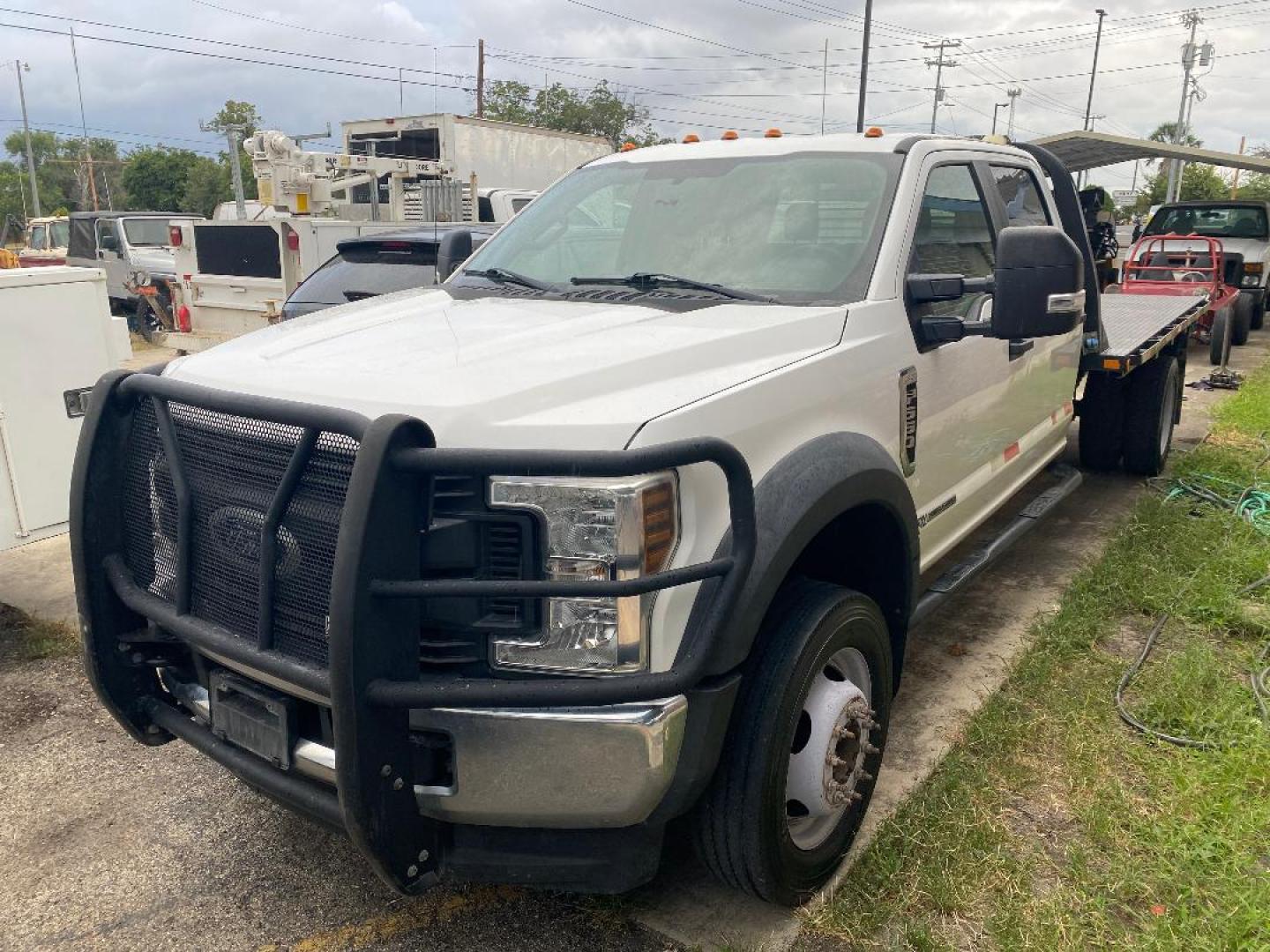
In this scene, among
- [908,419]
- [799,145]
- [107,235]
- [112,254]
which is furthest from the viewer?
Result: [107,235]

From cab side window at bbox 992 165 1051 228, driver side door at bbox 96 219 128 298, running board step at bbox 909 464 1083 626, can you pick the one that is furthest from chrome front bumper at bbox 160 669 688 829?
driver side door at bbox 96 219 128 298

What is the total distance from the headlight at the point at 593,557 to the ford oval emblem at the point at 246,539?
506 mm

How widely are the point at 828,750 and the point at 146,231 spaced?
1867cm

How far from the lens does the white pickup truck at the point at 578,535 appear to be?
2.10m

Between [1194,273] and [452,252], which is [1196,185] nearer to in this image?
[1194,273]

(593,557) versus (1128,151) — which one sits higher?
(1128,151)

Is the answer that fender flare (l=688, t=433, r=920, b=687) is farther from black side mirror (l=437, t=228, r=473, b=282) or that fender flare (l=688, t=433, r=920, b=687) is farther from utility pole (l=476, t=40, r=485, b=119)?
utility pole (l=476, t=40, r=485, b=119)

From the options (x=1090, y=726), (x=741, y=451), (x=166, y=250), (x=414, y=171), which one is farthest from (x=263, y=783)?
(x=166, y=250)

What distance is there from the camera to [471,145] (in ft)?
45.9

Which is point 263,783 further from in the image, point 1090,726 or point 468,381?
point 1090,726

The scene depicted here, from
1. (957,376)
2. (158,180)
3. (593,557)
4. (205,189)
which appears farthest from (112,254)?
(158,180)

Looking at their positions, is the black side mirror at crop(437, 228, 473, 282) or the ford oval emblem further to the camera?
the black side mirror at crop(437, 228, 473, 282)

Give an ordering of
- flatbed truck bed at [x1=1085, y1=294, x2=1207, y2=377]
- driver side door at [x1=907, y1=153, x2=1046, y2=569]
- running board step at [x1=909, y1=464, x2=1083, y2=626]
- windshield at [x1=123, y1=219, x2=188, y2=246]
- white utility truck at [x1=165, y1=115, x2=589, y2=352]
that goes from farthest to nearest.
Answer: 1. windshield at [x1=123, y1=219, x2=188, y2=246]
2. white utility truck at [x1=165, y1=115, x2=589, y2=352]
3. flatbed truck bed at [x1=1085, y1=294, x2=1207, y2=377]
4. running board step at [x1=909, y1=464, x2=1083, y2=626]
5. driver side door at [x1=907, y1=153, x2=1046, y2=569]

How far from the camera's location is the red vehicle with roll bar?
11.6 metres
